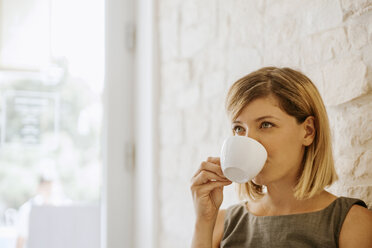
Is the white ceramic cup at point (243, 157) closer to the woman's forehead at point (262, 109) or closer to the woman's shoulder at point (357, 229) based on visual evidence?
the woman's forehead at point (262, 109)

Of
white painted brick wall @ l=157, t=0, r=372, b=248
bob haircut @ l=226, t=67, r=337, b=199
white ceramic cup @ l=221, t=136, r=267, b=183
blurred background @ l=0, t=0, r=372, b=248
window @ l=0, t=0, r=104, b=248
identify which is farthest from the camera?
window @ l=0, t=0, r=104, b=248

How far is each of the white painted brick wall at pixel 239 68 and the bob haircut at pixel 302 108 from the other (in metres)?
0.16

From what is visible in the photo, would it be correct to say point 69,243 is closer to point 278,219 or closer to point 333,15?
point 278,219

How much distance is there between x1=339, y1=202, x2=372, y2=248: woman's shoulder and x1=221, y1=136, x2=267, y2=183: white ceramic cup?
266 millimetres

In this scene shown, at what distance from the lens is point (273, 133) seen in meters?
1.22

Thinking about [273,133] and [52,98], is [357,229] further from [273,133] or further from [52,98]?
[52,98]

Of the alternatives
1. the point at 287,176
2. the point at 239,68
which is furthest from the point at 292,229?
the point at 239,68

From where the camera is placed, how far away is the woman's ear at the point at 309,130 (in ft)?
4.16

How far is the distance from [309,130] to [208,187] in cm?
33

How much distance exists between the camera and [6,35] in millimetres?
2912

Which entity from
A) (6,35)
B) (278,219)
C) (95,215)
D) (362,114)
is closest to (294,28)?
(362,114)

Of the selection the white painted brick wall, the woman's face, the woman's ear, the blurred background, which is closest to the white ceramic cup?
the woman's face

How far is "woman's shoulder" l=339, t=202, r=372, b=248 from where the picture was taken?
114 centimetres

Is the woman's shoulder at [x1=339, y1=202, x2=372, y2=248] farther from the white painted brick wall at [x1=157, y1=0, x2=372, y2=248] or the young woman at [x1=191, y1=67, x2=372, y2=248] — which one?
the white painted brick wall at [x1=157, y1=0, x2=372, y2=248]
